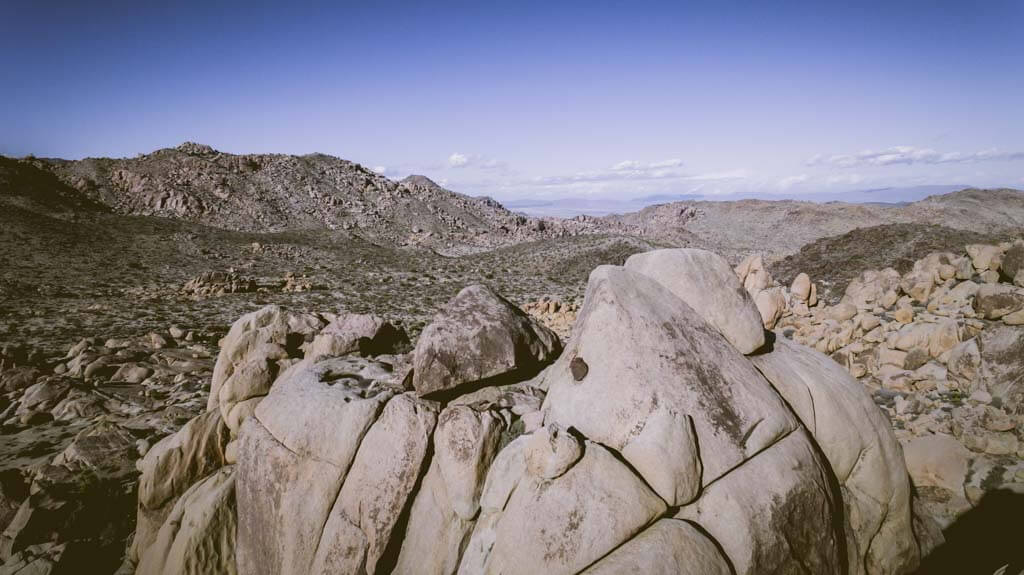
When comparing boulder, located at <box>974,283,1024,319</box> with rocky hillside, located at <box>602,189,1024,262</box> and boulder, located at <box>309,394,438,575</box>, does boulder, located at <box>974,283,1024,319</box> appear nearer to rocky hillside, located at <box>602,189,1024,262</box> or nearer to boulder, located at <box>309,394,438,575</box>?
boulder, located at <box>309,394,438,575</box>

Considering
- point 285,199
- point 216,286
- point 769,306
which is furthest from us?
point 285,199

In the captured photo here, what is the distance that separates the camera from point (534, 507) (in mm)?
6016

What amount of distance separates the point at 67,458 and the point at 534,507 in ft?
39.3

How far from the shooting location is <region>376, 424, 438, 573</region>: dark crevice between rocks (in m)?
6.99

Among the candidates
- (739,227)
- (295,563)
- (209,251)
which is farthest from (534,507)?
(739,227)

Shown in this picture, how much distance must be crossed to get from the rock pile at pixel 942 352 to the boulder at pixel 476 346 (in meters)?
8.24

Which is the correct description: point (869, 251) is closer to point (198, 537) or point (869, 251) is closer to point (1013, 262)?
point (1013, 262)

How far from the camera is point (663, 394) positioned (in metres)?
6.70

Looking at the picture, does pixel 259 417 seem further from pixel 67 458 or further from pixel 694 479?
pixel 694 479

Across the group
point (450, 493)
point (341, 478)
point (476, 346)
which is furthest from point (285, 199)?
point (450, 493)

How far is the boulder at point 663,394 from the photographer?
6223 mm

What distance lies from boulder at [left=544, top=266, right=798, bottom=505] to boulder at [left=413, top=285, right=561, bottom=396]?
1.17 meters

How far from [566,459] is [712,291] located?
14.3 ft

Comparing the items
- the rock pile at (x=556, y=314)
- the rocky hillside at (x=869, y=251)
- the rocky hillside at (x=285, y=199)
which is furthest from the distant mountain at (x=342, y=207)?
the rock pile at (x=556, y=314)
